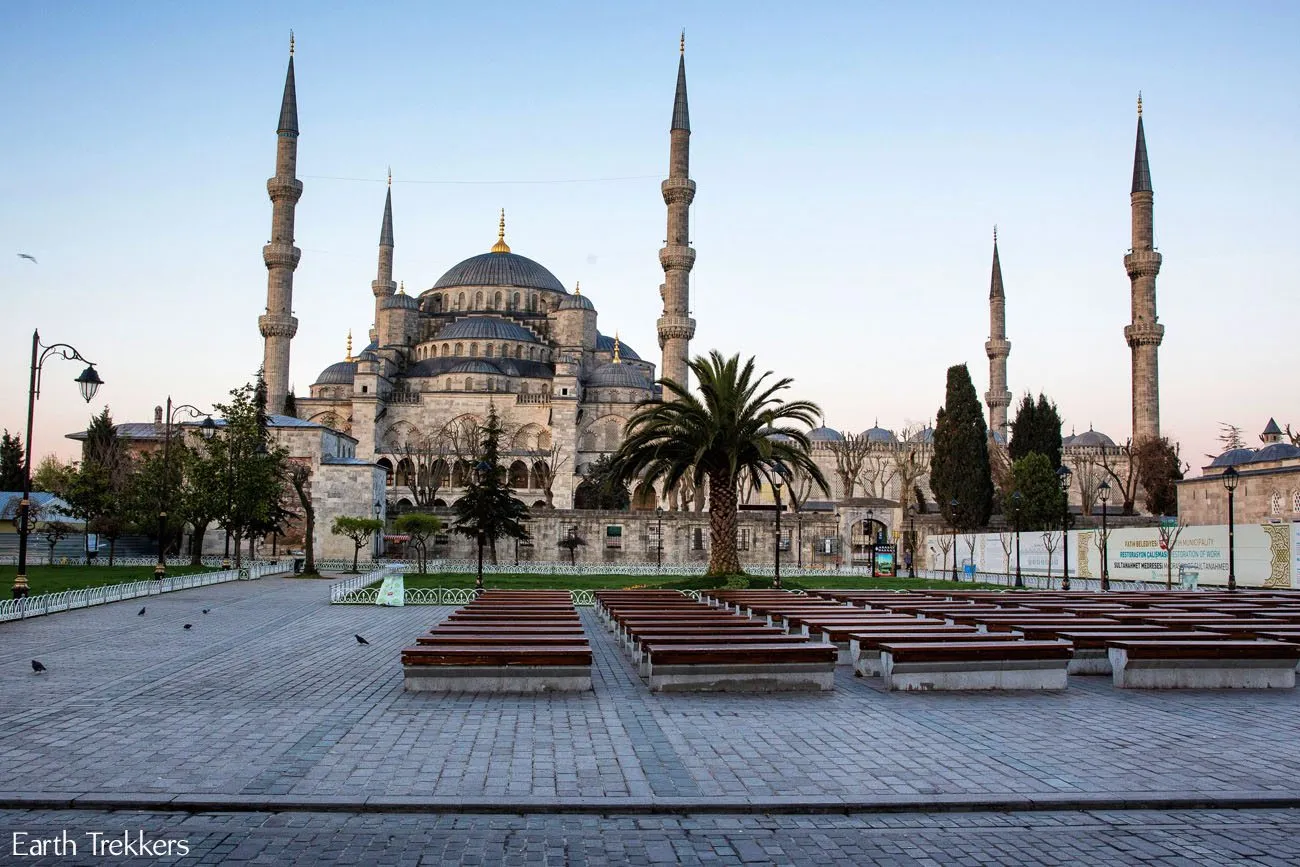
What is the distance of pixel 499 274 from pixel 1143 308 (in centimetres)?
4311

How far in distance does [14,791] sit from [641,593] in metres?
12.8

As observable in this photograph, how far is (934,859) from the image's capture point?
15.7 ft

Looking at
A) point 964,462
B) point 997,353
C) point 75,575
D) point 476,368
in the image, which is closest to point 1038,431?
point 964,462

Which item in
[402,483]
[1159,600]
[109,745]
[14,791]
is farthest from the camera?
[402,483]

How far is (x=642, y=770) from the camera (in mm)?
6340

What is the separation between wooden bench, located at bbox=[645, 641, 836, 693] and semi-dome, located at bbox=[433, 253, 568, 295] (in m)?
66.1

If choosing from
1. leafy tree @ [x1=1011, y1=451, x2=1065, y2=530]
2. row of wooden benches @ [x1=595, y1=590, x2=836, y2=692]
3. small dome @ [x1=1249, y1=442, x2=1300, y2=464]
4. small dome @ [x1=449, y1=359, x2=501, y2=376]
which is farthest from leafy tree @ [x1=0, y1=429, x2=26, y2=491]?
small dome @ [x1=1249, y1=442, x2=1300, y2=464]

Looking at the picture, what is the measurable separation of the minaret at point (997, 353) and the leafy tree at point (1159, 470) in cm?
1032

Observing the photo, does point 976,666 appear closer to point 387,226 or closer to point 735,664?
point 735,664

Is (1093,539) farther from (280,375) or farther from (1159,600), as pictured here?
(280,375)

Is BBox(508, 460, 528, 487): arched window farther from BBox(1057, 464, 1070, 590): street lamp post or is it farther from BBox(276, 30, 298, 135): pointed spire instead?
BBox(1057, 464, 1070, 590): street lamp post

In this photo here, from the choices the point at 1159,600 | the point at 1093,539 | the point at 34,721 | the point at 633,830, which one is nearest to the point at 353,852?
the point at 633,830

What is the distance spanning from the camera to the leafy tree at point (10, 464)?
51781mm

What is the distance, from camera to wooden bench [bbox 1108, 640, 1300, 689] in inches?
385
